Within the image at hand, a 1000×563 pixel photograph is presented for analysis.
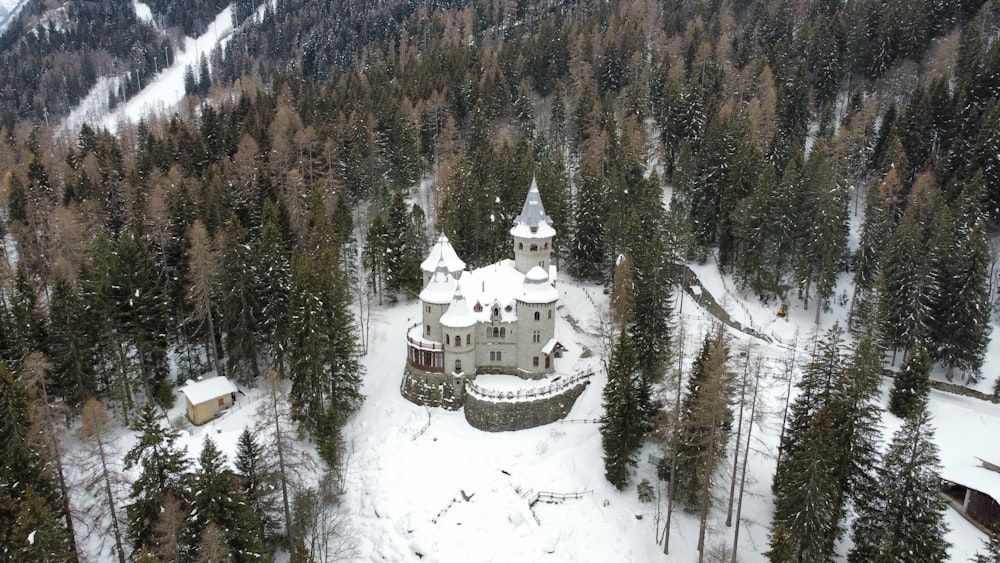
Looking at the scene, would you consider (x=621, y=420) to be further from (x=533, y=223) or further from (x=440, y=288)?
(x=533, y=223)

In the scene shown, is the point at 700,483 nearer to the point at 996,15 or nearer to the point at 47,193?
the point at 47,193

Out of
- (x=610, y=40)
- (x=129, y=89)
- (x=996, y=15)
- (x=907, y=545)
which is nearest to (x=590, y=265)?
(x=907, y=545)

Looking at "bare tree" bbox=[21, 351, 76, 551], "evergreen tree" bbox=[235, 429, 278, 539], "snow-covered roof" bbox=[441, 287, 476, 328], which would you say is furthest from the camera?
"snow-covered roof" bbox=[441, 287, 476, 328]

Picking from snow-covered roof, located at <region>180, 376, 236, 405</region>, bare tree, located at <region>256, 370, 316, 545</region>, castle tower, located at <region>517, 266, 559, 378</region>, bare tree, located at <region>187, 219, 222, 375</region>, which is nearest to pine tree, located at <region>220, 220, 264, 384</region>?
bare tree, located at <region>187, 219, 222, 375</region>

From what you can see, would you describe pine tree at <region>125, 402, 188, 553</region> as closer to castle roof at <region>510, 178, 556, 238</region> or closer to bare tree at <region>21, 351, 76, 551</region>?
bare tree at <region>21, 351, 76, 551</region>

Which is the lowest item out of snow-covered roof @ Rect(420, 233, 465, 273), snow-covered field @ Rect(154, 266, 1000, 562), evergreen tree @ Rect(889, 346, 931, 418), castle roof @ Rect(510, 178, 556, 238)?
snow-covered field @ Rect(154, 266, 1000, 562)

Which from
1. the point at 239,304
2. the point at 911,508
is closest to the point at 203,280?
the point at 239,304

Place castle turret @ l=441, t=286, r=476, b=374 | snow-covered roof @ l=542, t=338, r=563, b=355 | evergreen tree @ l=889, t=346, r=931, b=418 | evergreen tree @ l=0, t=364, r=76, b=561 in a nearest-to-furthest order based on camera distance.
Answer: evergreen tree @ l=0, t=364, r=76, b=561, evergreen tree @ l=889, t=346, r=931, b=418, castle turret @ l=441, t=286, r=476, b=374, snow-covered roof @ l=542, t=338, r=563, b=355
